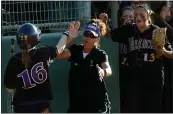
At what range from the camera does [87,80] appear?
516 cm

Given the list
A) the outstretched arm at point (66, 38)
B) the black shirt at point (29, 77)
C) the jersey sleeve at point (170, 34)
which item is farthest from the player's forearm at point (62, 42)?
the jersey sleeve at point (170, 34)

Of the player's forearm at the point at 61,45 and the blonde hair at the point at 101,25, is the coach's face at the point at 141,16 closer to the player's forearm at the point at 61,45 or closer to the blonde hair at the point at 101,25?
the blonde hair at the point at 101,25

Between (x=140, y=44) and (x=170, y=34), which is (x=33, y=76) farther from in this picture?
(x=170, y=34)

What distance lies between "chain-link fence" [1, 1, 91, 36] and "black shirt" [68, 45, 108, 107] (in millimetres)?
852

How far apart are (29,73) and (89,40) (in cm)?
79

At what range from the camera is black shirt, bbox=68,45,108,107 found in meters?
5.16

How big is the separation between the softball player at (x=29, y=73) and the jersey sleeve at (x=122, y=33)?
3.81ft

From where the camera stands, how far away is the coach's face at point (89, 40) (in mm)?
5223

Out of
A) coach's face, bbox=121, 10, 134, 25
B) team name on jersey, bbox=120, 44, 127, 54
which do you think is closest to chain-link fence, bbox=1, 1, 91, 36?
coach's face, bbox=121, 10, 134, 25

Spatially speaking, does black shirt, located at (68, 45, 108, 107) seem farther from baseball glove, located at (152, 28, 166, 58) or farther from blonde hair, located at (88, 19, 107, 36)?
baseball glove, located at (152, 28, 166, 58)

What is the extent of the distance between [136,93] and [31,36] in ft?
5.21

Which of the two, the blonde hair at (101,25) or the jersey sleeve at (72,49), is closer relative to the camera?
the jersey sleeve at (72,49)

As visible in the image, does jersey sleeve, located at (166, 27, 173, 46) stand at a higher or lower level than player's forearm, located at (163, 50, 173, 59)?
higher

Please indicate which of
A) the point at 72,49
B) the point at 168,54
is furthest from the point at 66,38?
the point at 168,54
